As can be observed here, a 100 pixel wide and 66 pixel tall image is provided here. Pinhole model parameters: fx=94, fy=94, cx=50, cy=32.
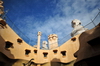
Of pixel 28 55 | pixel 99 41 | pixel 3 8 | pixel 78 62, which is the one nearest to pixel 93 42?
pixel 99 41

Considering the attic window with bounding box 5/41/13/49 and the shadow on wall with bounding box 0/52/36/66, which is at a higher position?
the attic window with bounding box 5/41/13/49

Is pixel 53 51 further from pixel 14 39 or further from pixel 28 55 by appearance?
pixel 14 39

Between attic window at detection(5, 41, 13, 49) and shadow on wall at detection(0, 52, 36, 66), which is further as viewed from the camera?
attic window at detection(5, 41, 13, 49)

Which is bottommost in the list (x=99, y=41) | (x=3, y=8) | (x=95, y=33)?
(x=99, y=41)

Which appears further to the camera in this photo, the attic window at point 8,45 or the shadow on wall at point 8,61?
the attic window at point 8,45

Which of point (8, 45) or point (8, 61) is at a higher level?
point (8, 45)

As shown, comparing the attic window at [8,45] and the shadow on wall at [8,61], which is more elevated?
the attic window at [8,45]

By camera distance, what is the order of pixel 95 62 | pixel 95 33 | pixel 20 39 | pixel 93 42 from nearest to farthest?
1. pixel 95 62
2. pixel 93 42
3. pixel 95 33
4. pixel 20 39

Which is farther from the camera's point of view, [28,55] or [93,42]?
[28,55]

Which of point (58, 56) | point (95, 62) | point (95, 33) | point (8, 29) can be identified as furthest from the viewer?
point (58, 56)

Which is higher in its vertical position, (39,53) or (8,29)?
(8,29)

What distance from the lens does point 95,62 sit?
11.9 meters

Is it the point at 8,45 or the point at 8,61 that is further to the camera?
the point at 8,45

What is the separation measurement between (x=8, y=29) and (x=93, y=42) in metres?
15.6
